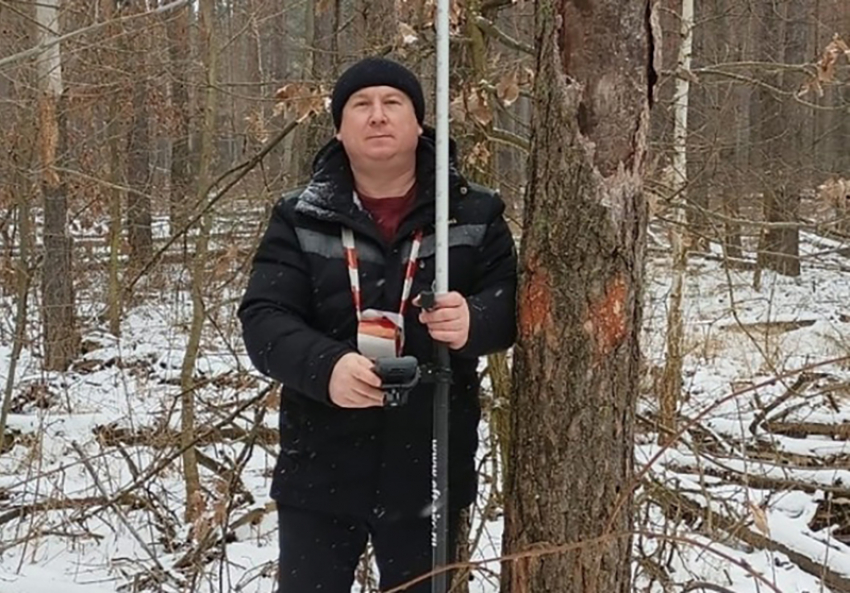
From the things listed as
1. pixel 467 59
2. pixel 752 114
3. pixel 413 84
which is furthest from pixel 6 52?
pixel 752 114

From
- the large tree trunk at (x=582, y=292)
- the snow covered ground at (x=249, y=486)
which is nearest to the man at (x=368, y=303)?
the large tree trunk at (x=582, y=292)

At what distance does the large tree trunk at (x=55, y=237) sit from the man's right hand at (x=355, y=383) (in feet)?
15.3

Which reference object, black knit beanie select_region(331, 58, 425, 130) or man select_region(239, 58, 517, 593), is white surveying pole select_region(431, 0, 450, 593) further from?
black knit beanie select_region(331, 58, 425, 130)

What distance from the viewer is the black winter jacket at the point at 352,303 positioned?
2141 mm

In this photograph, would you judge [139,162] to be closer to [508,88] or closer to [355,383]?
[508,88]

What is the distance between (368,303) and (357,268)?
0.08m

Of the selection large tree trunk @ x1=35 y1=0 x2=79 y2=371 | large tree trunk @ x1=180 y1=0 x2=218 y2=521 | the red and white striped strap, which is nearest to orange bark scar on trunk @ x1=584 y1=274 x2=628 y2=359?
the red and white striped strap

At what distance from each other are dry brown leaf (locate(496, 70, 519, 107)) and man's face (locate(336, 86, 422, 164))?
838mm

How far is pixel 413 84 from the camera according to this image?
222cm

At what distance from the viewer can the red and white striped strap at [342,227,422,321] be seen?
2.14 metres

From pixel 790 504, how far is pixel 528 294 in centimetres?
320

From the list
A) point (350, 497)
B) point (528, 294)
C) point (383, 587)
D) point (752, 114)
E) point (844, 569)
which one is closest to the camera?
point (528, 294)

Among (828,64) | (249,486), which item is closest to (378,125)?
(828,64)

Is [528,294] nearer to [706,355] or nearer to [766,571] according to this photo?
[766,571]
